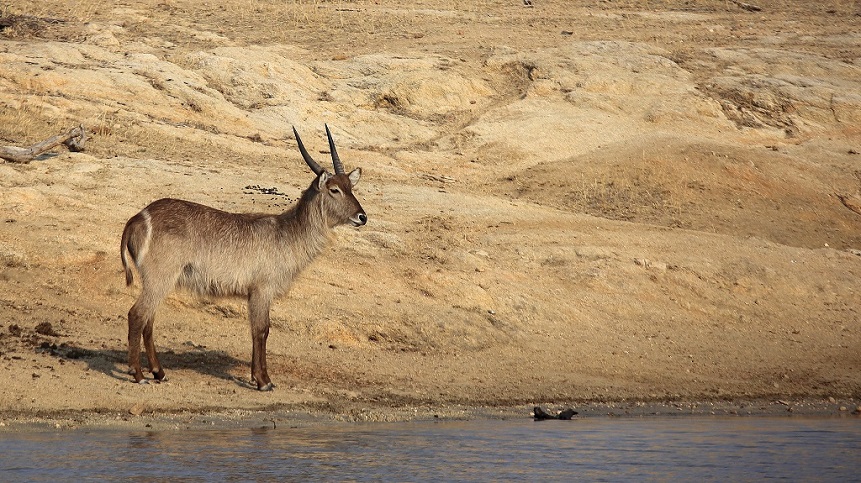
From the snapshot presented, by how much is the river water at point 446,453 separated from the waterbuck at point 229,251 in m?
1.23

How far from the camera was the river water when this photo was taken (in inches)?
311

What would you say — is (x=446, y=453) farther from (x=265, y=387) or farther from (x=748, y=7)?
(x=748, y=7)

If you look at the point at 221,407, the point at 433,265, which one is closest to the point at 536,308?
the point at 433,265

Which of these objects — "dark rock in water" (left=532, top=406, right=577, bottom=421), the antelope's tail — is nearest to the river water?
"dark rock in water" (left=532, top=406, right=577, bottom=421)

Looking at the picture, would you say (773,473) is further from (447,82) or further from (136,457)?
(447,82)

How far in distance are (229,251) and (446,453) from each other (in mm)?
2937

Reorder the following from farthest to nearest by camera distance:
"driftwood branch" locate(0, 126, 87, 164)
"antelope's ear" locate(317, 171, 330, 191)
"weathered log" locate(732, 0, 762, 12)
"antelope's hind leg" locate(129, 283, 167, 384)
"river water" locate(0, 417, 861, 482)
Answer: "weathered log" locate(732, 0, 762, 12) < "driftwood branch" locate(0, 126, 87, 164) < "antelope's ear" locate(317, 171, 330, 191) < "antelope's hind leg" locate(129, 283, 167, 384) < "river water" locate(0, 417, 861, 482)

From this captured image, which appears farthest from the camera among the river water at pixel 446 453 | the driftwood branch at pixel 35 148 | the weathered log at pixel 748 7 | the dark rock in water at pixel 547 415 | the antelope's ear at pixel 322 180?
the weathered log at pixel 748 7

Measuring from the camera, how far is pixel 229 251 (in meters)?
10.5

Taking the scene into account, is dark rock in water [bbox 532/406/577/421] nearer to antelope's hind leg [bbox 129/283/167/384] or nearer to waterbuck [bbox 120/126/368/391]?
waterbuck [bbox 120/126/368/391]

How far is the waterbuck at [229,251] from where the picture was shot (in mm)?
10117

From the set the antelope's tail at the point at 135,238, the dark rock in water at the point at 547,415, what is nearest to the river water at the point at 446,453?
the dark rock in water at the point at 547,415

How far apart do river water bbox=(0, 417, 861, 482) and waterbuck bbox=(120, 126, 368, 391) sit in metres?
1.23

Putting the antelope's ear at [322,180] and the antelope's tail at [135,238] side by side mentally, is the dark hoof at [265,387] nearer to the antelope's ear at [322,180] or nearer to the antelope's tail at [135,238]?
the antelope's tail at [135,238]
